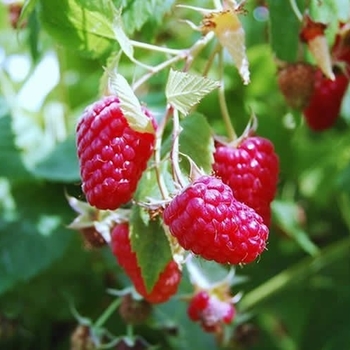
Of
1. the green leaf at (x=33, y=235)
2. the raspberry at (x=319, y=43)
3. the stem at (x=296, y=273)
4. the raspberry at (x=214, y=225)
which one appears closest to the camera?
the raspberry at (x=214, y=225)

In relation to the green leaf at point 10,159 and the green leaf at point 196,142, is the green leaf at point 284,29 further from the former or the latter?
the green leaf at point 10,159

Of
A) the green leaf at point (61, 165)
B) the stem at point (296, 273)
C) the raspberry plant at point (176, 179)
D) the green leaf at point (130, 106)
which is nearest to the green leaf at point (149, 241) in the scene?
the raspberry plant at point (176, 179)

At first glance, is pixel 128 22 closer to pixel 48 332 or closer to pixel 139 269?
pixel 139 269

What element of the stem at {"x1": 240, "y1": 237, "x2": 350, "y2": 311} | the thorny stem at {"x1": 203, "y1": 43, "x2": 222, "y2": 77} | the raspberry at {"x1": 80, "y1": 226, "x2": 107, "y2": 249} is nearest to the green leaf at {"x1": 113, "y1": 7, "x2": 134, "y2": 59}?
the thorny stem at {"x1": 203, "y1": 43, "x2": 222, "y2": 77}

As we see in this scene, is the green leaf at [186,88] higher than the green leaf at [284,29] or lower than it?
higher

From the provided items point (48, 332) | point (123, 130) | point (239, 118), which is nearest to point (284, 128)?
point (239, 118)

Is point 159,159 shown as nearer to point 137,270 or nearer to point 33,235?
point 137,270

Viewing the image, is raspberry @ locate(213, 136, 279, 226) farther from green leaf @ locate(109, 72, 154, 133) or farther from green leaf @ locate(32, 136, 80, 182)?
green leaf @ locate(32, 136, 80, 182)
